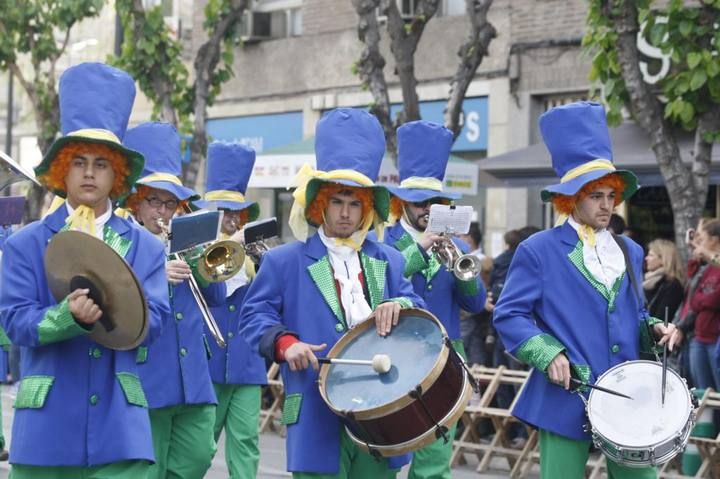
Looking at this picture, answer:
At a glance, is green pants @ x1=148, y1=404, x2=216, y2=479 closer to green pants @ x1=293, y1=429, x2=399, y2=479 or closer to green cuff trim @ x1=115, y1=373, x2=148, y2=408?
green pants @ x1=293, y1=429, x2=399, y2=479

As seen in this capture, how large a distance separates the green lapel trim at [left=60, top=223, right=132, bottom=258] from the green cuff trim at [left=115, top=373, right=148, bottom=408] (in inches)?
18.9

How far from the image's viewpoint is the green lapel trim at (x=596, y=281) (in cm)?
749

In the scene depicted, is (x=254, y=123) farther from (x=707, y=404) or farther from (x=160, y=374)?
(x=160, y=374)

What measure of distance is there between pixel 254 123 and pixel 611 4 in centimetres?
1348

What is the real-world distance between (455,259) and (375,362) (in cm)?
302

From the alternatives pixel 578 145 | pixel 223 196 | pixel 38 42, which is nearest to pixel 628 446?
pixel 578 145

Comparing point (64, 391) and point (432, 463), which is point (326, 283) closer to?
point (64, 391)

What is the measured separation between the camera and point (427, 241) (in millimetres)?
9484

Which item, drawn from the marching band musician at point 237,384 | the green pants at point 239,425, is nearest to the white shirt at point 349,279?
the marching band musician at point 237,384

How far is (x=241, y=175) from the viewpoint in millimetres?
10961

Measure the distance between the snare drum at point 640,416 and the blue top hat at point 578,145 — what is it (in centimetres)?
100

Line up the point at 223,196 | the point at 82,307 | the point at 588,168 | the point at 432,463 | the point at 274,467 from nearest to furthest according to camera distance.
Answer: the point at 82,307, the point at 588,168, the point at 432,463, the point at 223,196, the point at 274,467

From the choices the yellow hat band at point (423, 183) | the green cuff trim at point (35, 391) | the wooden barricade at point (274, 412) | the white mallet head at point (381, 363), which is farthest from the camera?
the wooden barricade at point (274, 412)

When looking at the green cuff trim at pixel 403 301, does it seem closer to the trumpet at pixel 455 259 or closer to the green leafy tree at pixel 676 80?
the trumpet at pixel 455 259
